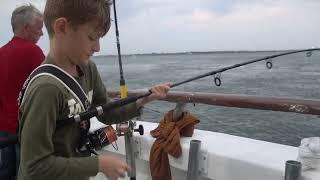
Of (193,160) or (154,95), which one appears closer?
(154,95)

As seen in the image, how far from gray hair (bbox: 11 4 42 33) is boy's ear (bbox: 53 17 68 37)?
5.43 feet

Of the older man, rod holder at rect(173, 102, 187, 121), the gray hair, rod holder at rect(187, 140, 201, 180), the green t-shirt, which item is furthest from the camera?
the gray hair

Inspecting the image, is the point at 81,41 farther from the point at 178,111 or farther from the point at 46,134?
the point at 178,111

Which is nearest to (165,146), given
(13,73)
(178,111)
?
(178,111)

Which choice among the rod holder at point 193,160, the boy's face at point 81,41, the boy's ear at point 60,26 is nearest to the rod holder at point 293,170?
the rod holder at point 193,160

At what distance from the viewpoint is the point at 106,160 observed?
1389 mm

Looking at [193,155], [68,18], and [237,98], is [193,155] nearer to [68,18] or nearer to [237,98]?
[237,98]

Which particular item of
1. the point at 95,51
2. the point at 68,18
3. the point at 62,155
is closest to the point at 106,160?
the point at 62,155

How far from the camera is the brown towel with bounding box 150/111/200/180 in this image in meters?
2.71

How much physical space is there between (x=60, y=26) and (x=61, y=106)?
0.29m

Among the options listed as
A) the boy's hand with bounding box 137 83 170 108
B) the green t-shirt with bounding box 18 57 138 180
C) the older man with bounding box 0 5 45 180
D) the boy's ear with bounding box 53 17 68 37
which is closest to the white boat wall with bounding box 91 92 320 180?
the boy's hand with bounding box 137 83 170 108

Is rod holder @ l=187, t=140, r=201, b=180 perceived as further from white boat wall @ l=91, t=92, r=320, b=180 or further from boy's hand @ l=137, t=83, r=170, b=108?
boy's hand @ l=137, t=83, r=170, b=108

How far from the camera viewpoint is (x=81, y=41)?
1.40 meters

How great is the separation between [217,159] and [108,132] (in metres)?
0.92
